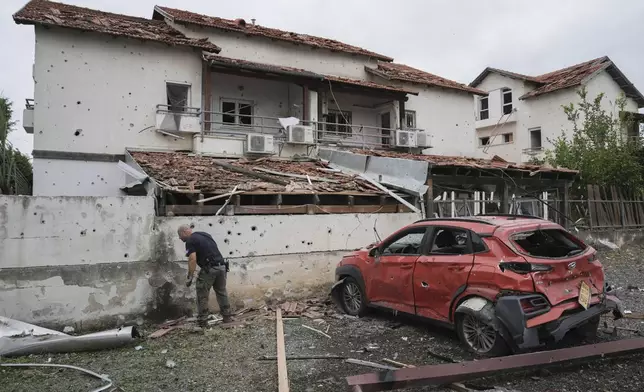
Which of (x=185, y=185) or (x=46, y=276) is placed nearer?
(x=46, y=276)

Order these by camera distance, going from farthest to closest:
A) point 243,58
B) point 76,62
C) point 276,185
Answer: point 243,58 → point 76,62 → point 276,185

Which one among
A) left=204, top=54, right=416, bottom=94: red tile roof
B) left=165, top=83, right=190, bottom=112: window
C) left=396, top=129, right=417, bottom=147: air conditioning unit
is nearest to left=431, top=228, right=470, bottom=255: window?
left=204, top=54, right=416, bottom=94: red tile roof

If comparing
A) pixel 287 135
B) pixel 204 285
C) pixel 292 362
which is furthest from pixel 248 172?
pixel 292 362

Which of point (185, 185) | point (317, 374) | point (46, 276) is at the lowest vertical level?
point (317, 374)

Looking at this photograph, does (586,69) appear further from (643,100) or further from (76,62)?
(76,62)

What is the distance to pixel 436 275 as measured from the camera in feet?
19.1

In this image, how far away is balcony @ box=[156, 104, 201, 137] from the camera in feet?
40.8

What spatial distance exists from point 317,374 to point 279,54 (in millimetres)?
13133

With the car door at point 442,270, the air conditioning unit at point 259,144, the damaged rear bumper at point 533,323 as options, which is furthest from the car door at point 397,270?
the air conditioning unit at point 259,144

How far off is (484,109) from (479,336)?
82.4ft

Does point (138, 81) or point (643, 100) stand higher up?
point (643, 100)

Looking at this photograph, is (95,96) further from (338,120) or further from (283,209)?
(338,120)

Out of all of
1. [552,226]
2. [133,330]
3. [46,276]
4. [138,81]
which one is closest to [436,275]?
[552,226]

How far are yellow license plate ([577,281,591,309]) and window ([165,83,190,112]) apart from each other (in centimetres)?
1154
